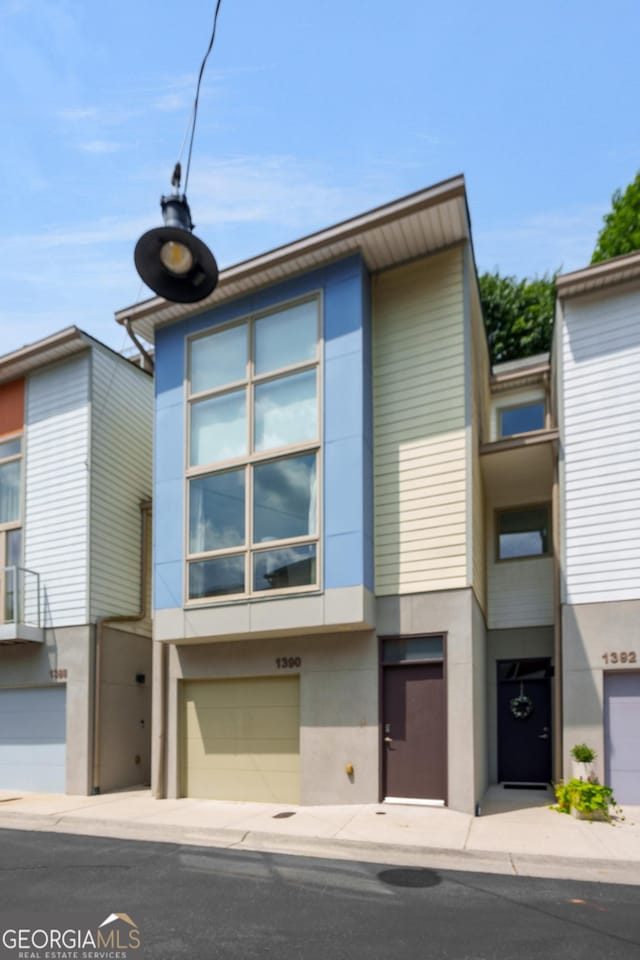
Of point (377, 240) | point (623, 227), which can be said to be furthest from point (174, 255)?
point (623, 227)

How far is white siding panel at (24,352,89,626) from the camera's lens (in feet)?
46.6

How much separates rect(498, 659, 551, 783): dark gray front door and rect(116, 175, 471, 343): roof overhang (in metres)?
7.12

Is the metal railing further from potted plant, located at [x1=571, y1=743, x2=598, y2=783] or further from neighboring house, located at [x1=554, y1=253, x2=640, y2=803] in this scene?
potted plant, located at [x1=571, y1=743, x2=598, y2=783]

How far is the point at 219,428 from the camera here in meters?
12.6

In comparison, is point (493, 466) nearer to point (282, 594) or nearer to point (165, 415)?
point (282, 594)

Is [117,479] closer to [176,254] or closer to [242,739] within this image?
[242,739]

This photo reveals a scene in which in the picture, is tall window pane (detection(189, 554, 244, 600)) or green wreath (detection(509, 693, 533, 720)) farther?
green wreath (detection(509, 693, 533, 720))

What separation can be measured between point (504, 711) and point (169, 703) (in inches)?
220

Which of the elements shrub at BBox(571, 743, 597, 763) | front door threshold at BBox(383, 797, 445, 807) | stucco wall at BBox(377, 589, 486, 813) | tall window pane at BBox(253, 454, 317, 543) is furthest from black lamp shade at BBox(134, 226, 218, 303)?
shrub at BBox(571, 743, 597, 763)

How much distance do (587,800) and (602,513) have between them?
155 inches

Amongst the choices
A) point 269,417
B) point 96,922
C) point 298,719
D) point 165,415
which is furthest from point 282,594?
point 96,922

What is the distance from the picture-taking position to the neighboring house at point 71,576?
13.9 meters

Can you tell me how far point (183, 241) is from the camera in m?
6.58

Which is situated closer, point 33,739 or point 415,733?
point 415,733
